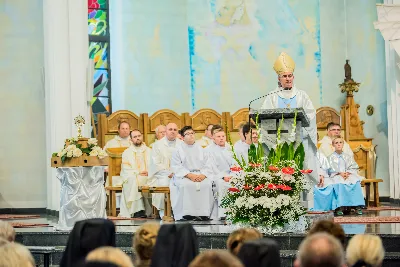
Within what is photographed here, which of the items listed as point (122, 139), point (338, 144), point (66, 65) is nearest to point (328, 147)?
point (338, 144)

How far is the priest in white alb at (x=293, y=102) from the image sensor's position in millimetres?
10625

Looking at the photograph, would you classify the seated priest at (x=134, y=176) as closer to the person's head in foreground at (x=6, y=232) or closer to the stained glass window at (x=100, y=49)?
the stained glass window at (x=100, y=49)

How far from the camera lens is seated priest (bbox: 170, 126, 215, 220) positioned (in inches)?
519

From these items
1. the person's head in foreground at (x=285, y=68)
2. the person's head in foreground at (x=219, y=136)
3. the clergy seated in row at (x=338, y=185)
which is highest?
the person's head in foreground at (x=285, y=68)

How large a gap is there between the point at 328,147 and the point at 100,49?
6.32 meters

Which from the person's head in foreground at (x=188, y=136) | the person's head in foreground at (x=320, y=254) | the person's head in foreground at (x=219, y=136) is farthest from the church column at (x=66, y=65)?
the person's head in foreground at (x=320, y=254)

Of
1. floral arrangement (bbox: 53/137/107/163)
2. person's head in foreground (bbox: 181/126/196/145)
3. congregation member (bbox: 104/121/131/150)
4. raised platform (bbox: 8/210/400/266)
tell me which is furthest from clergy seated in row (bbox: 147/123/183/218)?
floral arrangement (bbox: 53/137/107/163)

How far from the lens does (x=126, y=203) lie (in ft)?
47.7

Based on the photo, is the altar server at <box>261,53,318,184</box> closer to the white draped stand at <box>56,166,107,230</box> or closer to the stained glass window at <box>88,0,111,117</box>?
the white draped stand at <box>56,166,107,230</box>

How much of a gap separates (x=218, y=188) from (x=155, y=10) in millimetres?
6516

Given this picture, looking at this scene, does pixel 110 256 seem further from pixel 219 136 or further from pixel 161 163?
pixel 161 163

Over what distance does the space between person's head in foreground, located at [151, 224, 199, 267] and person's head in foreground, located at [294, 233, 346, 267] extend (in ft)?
3.84

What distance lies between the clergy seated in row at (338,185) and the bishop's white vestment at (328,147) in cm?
21

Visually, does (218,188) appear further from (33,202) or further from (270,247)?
(270,247)
